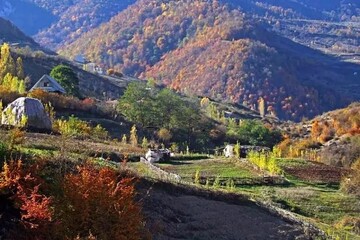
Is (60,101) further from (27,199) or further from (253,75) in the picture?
(253,75)

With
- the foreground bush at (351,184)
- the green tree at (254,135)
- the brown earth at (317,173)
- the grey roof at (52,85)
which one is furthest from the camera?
the green tree at (254,135)

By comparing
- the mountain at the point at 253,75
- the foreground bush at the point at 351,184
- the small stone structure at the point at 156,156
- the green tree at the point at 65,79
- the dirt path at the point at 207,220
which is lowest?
the dirt path at the point at 207,220

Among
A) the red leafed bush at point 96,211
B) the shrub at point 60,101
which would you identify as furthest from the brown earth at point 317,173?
the red leafed bush at point 96,211

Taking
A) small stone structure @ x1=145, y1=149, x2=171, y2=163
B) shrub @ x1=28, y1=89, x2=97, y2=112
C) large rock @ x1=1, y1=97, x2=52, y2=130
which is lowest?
small stone structure @ x1=145, y1=149, x2=171, y2=163

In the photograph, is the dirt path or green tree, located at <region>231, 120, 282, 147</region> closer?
the dirt path

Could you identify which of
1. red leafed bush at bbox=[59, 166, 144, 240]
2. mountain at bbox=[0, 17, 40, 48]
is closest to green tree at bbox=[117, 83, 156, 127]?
red leafed bush at bbox=[59, 166, 144, 240]

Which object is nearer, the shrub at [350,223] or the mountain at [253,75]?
the shrub at [350,223]

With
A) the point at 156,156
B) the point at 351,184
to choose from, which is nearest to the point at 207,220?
the point at 351,184

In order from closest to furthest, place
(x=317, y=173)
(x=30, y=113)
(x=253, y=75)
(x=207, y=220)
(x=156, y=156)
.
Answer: (x=207, y=220), (x=156, y=156), (x=30, y=113), (x=317, y=173), (x=253, y=75)

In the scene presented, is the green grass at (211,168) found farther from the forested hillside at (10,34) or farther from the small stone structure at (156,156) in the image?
the forested hillside at (10,34)

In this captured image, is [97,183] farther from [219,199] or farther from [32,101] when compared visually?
[32,101]

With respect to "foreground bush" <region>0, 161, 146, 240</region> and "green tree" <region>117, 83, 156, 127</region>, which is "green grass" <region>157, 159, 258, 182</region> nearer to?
"foreground bush" <region>0, 161, 146, 240</region>

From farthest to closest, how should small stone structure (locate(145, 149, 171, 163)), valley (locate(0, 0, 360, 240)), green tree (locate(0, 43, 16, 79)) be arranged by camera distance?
1. green tree (locate(0, 43, 16, 79))
2. small stone structure (locate(145, 149, 171, 163))
3. valley (locate(0, 0, 360, 240))

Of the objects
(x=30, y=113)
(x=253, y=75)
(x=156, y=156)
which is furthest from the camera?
(x=253, y=75)
